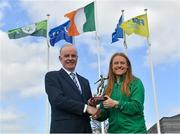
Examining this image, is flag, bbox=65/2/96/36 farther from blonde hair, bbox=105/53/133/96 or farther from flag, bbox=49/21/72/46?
blonde hair, bbox=105/53/133/96

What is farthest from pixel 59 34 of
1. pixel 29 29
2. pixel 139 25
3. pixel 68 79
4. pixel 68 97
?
pixel 68 97

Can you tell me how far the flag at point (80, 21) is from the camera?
15500 mm

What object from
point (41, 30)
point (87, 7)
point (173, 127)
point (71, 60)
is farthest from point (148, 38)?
point (71, 60)

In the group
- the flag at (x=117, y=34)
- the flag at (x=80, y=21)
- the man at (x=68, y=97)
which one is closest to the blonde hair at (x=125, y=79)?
the man at (x=68, y=97)

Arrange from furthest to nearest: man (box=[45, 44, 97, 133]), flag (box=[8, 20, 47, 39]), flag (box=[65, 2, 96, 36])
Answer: flag (box=[8, 20, 47, 39])
flag (box=[65, 2, 96, 36])
man (box=[45, 44, 97, 133])

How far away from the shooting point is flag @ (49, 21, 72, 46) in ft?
52.3

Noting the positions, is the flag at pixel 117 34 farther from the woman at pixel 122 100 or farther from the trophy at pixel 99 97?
the woman at pixel 122 100

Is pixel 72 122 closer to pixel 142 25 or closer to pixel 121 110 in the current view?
pixel 121 110

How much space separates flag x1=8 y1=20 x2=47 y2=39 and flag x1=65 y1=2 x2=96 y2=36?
4.87 ft

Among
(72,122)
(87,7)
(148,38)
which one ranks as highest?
(87,7)

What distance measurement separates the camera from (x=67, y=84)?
Result: 4.29 metres

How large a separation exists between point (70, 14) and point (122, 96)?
12033 mm

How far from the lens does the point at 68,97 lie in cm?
416

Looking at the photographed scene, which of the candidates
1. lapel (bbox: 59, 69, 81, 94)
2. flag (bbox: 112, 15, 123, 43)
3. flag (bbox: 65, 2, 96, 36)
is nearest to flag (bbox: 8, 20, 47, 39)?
flag (bbox: 65, 2, 96, 36)
